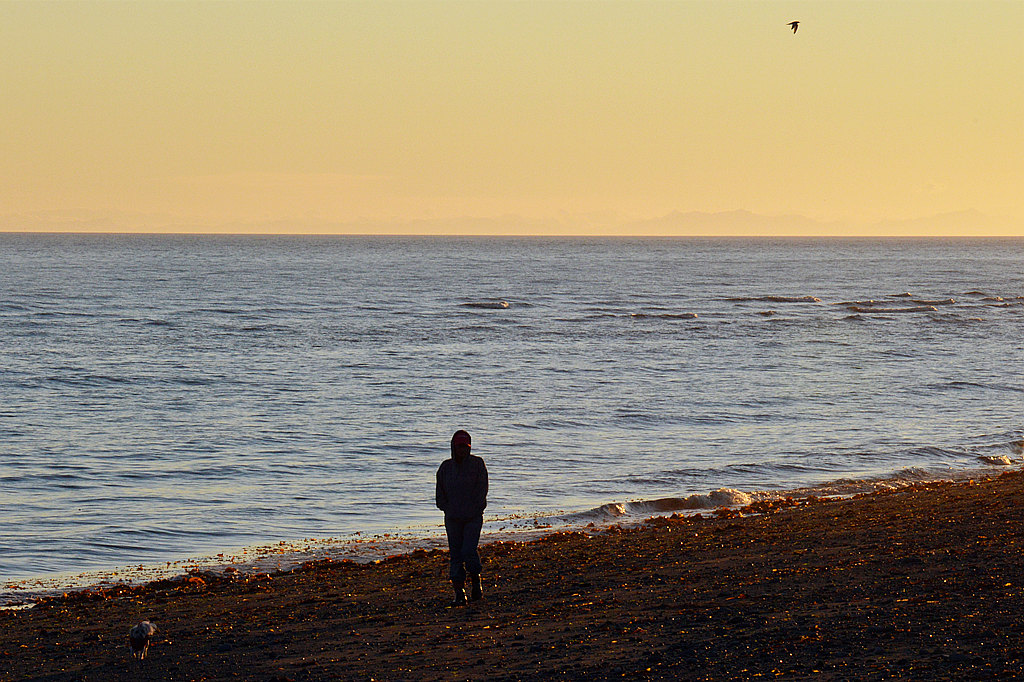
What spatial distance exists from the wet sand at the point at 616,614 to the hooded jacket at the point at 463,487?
94 centimetres

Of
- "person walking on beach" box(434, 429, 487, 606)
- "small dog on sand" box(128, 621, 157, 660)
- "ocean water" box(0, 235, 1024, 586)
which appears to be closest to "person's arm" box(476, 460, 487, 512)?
"person walking on beach" box(434, 429, 487, 606)

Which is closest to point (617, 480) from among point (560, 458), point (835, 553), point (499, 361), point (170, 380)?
point (560, 458)

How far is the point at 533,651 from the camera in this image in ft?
28.9

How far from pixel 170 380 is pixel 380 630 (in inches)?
1059

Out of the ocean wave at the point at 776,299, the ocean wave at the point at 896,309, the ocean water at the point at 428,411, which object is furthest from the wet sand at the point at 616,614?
the ocean wave at the point at 776,299

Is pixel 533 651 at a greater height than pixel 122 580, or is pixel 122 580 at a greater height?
pixel 533 651

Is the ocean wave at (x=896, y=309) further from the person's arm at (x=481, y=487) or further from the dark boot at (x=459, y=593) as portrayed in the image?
the person's arm at (x=481, y=487)

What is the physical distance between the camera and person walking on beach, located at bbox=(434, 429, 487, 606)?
10.2m

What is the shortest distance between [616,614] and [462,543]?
1579 millimetres

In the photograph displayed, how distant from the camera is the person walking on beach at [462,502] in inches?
403

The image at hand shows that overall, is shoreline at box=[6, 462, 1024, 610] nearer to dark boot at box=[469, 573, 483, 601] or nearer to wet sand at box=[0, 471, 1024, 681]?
wet sand at box=[0, 471, 1024, 681]

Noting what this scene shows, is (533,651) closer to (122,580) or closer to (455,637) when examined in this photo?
(455,637)

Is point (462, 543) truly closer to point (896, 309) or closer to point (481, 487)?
point (481, 487)

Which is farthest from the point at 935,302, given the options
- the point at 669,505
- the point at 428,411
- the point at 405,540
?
the point at 405,540
